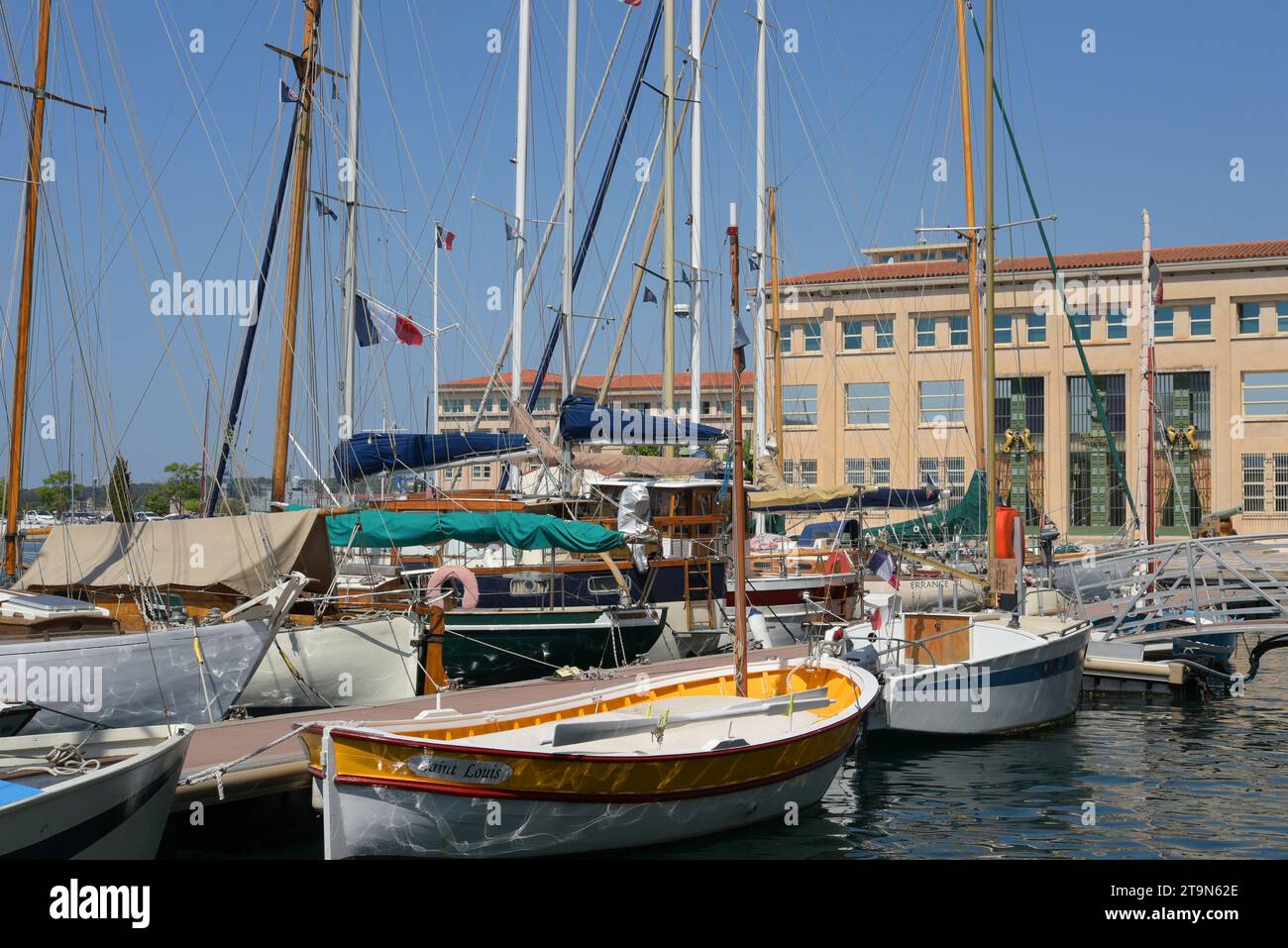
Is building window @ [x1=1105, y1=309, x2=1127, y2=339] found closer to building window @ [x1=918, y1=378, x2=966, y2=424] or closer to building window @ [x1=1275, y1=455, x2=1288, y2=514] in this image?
building window @ [x1=918, y1=378, x2=966, y2=424]

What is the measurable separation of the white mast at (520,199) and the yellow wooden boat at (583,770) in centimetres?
1572

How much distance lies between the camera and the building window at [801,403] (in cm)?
6612

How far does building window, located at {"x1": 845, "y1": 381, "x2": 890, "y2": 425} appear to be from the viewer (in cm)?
6594

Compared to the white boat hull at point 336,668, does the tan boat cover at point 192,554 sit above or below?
above

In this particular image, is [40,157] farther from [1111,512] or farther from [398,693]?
[1111,512]

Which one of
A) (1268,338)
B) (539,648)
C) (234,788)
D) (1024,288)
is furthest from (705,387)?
(234,788)

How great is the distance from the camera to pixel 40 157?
19609 millimetres

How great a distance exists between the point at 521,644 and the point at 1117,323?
5037 centimetres

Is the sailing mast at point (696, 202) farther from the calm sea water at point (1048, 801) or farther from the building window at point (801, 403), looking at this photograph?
the building window at point (801, 403)

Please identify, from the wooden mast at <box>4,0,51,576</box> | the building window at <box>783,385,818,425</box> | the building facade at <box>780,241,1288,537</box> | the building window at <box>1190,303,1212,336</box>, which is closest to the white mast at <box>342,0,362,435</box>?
the wooden mast at <box>4,0,51,576</box>

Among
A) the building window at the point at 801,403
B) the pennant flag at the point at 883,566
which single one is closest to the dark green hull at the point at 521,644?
the pennant flag at the point at 883,566

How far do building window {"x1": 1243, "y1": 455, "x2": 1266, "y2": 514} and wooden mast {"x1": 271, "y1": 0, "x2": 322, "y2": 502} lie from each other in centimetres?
5147

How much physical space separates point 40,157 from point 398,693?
984 centimetres

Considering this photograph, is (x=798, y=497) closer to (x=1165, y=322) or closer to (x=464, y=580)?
(x=464, y=580)
